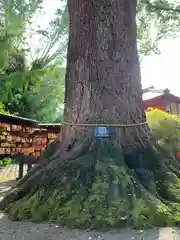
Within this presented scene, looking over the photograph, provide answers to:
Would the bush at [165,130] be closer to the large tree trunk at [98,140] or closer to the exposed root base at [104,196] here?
A: the large tree trunk at [98,140]

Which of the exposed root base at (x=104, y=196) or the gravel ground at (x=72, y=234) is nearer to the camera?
the gravel ground at (x=72, y=234)

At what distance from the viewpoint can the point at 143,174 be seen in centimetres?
243

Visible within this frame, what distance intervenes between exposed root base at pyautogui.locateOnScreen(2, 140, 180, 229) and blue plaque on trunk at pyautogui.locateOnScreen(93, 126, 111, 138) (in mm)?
64

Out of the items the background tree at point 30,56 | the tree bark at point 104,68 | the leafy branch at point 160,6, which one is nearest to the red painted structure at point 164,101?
the background tree at point 30,56

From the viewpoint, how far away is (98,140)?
8.45ft

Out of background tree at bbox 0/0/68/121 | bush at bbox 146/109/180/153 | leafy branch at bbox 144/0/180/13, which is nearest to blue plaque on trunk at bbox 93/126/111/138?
bush at bbox 146/109/180/153

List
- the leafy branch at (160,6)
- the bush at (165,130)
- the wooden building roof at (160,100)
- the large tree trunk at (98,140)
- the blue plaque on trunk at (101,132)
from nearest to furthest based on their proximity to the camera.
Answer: the large tree trunk at (98,140), the blue plaque on trunk at (101,132), the bush at (165,130), the leafy branch at (160,6), the wooden building roof at (160,100)

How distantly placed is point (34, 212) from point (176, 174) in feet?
3.98

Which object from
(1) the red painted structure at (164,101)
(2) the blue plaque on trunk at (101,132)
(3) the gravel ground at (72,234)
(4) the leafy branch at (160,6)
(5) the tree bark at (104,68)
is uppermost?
(4) the leafy branch at (160,6)

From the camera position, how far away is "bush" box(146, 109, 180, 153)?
10.3 ft

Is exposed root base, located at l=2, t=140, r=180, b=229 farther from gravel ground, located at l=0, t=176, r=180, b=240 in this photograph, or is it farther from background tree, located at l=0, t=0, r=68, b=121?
background tree, located at l=0, t=0, r=68, b=121

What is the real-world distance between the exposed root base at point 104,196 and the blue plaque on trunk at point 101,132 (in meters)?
0.06

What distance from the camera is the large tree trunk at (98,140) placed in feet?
7.12

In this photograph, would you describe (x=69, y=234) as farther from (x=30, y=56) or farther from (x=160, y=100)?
(x=160, y=100)
